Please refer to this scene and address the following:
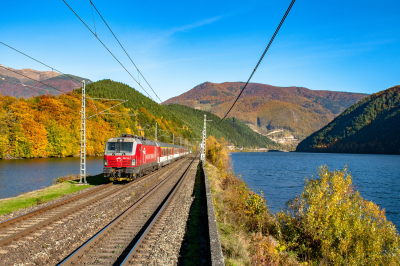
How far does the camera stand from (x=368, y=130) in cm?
16250

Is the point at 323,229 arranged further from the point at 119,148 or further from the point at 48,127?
the point at 48,127

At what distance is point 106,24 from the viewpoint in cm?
1105

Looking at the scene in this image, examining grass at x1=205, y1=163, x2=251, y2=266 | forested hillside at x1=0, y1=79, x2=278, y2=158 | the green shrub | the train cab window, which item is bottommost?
the green shrub

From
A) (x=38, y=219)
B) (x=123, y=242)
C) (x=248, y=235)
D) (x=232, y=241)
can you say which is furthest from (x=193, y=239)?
(x=38, y=219)

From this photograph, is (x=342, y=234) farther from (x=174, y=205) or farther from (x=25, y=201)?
(x=25, y=201)

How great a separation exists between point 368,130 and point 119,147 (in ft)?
583

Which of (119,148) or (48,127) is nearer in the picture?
(119,148)

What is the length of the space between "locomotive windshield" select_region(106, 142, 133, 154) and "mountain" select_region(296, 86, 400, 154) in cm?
14746

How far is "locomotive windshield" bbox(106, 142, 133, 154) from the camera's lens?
63.0 ft

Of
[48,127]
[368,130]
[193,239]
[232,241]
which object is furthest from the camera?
[368,130]

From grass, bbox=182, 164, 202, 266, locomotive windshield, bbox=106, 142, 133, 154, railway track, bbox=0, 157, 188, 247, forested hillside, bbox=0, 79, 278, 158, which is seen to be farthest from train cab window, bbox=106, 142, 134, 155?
forested hillside, bbox=0, 79, 278, 158

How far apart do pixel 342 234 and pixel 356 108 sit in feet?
715

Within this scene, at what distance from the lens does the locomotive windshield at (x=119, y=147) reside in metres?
19.2

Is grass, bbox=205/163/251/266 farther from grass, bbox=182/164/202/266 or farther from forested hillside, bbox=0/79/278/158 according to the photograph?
forested hillside, bbox=0/79/278/158
